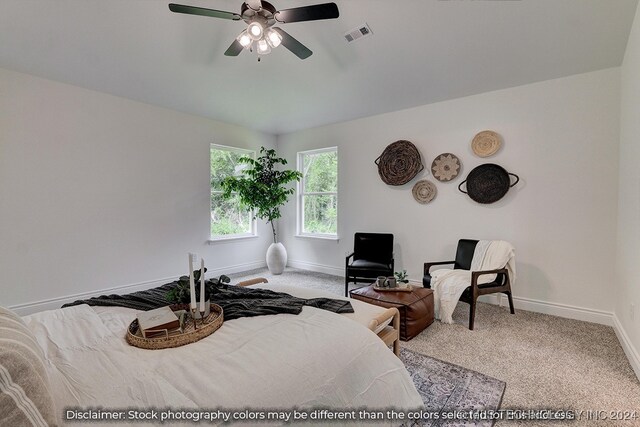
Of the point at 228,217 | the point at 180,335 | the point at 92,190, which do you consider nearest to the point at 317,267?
the point at 228,217

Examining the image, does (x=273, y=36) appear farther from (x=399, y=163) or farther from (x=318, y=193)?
(x=318, y=193)

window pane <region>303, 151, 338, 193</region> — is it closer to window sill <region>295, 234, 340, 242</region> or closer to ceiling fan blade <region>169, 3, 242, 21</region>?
window sill <region>295, 234, 340, 242</region>

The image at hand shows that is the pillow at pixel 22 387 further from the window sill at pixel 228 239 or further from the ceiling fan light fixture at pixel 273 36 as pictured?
the window sill at pixel 228 239

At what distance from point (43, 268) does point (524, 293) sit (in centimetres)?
566

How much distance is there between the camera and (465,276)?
3.09m

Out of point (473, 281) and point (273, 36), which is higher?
point (273, 36)

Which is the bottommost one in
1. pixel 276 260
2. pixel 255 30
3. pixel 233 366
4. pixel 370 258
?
pixel 276 260

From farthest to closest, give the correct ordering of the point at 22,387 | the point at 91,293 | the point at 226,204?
the point at 226,204
the point at 91,293
the point at 22,387

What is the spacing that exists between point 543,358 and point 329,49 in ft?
10.7

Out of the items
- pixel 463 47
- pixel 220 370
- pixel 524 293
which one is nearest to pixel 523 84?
pixel 463 47

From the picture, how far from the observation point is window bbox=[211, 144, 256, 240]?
4973mm

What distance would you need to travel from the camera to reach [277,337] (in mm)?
1331

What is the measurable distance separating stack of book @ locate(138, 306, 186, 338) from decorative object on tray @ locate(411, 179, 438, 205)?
11.6ft

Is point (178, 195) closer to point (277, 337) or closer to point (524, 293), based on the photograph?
point (277, 337)
